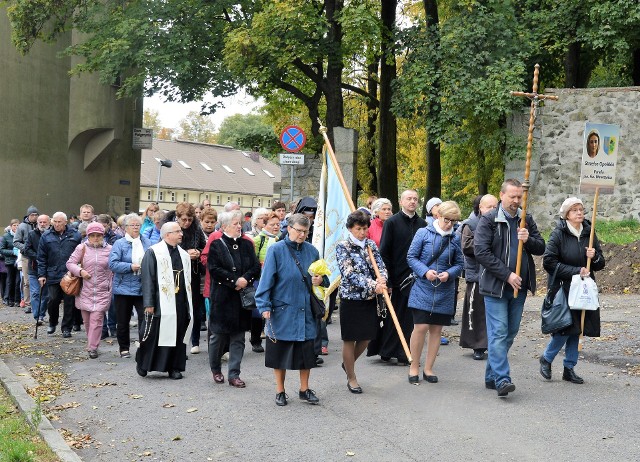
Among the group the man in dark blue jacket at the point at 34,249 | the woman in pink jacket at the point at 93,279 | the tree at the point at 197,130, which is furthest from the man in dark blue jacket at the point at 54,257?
the tree at the point at 197,130

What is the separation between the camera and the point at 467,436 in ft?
24.5

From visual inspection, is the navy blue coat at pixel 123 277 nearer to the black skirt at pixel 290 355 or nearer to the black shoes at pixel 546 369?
the black skirt at pixel 290 355

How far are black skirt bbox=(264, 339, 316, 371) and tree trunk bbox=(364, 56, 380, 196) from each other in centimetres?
2363

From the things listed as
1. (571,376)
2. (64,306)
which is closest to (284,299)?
(571,376)

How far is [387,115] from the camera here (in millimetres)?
27891

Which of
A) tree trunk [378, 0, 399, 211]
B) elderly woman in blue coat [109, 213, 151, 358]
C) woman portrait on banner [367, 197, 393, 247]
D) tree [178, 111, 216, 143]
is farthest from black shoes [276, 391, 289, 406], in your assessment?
tree [178, 111, 216, 143]

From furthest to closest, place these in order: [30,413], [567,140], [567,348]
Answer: [567,140] → [567,348] → [30,413]

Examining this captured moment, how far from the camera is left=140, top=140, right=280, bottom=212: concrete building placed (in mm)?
83500

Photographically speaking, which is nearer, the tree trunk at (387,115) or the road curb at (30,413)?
the road curb at (30,413)

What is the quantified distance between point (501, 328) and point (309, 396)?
1.95 metres

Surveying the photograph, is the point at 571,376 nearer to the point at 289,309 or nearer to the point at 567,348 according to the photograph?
the point at 567,348

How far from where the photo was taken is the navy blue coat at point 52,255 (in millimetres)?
14516

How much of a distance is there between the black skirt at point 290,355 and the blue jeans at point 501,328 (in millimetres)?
1728

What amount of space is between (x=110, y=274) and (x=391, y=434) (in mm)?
6280
